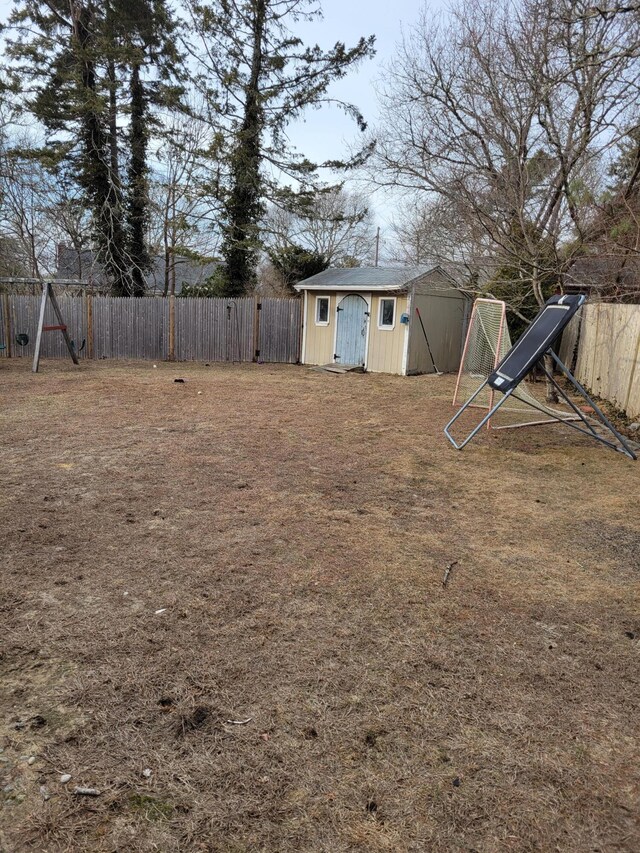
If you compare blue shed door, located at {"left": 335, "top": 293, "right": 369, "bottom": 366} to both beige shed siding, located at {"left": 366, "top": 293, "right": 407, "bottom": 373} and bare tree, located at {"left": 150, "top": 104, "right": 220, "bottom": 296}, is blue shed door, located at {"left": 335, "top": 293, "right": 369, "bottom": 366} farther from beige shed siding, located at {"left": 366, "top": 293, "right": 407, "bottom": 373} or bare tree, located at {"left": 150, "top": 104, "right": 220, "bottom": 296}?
bare tree, located at {"left": 150, "top": 104, "right": 220, "bottom": 296}

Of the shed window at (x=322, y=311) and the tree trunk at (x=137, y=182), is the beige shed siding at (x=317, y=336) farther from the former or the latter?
the tree trunk at (x=137, y=182)

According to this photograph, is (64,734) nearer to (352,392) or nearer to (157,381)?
(352,392)

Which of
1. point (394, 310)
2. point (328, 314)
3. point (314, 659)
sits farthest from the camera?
point (328, 314)

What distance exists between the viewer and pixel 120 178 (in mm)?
16672

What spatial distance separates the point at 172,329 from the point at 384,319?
5531mm

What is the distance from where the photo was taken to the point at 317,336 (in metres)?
14.8

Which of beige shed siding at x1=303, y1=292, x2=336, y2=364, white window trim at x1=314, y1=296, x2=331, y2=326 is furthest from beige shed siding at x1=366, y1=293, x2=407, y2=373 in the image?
white window trim at x1=314, y1=296, x2=331, y2=326

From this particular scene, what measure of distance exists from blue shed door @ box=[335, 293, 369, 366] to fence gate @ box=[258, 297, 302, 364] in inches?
50.8

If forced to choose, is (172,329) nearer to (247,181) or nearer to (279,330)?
(279,330)

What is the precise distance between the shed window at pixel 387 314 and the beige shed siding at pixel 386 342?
0.08 metres

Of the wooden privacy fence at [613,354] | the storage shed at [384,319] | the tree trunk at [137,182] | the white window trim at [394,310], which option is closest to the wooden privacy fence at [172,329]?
the storage shed at [384,319]

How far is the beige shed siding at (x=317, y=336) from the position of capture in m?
14.5

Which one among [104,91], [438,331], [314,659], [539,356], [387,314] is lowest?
[314,659]

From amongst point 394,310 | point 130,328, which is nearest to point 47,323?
point 130,328
